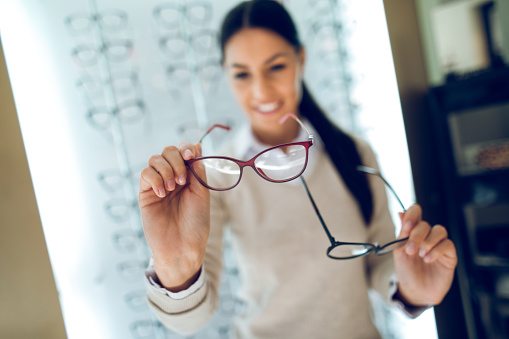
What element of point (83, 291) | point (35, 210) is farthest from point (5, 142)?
point (83, 291)

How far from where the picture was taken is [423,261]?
1.72ft

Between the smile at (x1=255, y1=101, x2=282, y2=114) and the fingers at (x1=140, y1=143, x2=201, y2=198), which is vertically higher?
the smile at (x1=255, y1=101, x2=282, y2=114)

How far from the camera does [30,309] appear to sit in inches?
17.7

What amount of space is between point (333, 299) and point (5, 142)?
686 millimetres

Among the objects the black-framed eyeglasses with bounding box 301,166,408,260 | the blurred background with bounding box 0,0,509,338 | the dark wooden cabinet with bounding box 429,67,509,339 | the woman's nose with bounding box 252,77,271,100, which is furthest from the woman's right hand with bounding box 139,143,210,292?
the dark wooden cabinet with bounding box 429,67,509,339

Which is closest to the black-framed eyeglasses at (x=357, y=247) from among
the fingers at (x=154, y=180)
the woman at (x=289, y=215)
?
the woman at (x=289, y=215)

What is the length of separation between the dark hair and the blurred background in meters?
0.27

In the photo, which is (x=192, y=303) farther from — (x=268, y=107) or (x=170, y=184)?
(x=268, y=107)

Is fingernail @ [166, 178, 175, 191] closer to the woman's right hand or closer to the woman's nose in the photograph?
the woman's right hand

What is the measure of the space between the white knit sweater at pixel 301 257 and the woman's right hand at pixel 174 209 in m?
0.22

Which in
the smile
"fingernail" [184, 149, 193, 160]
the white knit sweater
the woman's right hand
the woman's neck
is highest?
the smile

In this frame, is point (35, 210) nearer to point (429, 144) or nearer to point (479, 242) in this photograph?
point (429, 144)

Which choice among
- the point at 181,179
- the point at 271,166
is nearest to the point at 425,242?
the point at 271,166

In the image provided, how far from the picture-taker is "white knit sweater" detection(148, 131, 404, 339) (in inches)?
A: 26.6
